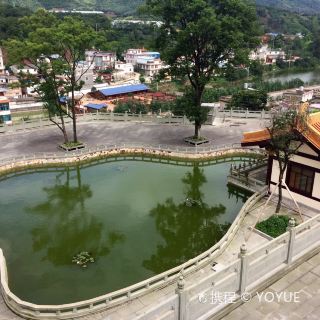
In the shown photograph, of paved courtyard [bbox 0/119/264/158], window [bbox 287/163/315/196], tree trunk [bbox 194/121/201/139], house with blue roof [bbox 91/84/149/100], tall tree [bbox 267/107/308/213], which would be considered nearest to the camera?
tall tree [bbox 267/107/308/213]

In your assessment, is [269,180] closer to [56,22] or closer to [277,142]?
[277,142]

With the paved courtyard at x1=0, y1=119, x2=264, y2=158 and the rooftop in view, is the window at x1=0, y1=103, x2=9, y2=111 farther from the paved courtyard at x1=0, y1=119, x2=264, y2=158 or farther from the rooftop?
the rooftop

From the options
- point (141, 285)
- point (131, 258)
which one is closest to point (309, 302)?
point (141, 285)

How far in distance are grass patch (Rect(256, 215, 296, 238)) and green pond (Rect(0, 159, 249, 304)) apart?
2.45 meters

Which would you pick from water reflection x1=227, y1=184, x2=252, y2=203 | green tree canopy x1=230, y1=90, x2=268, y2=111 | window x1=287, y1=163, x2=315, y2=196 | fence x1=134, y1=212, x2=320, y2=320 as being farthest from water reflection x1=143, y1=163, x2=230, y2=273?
green tree canopy x1=230, y1=90, x2=268, y2=111

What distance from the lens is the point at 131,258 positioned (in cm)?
1733

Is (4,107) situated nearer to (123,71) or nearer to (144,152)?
(144,152)

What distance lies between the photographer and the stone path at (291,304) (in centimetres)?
816

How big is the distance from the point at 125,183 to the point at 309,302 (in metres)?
18.1

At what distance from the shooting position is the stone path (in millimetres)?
8164

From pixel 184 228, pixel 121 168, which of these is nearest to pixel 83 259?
pixel 184 228

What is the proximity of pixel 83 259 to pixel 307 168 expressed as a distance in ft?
40.6

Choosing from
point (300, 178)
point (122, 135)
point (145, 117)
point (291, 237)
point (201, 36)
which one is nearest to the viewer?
point (291, 237)

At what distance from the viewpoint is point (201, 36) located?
96.2ft
